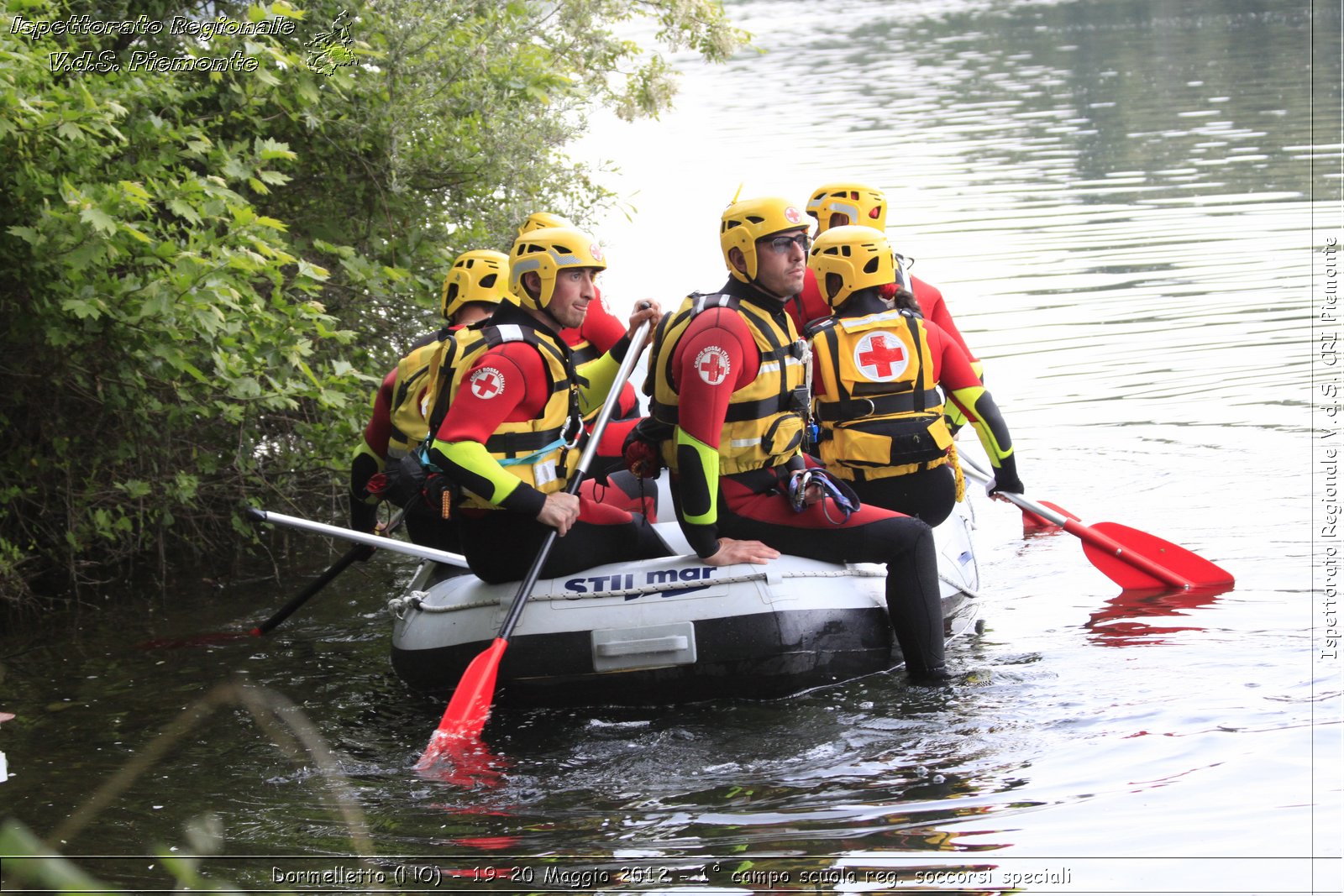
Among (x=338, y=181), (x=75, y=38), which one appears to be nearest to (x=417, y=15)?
(x=338, y=181)

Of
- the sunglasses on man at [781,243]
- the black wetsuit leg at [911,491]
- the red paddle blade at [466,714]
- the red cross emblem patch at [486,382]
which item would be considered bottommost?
the red paddle blade at [466,714]

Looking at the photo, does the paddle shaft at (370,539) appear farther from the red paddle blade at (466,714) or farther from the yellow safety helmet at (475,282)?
the yellow safety helmet at (475,282)

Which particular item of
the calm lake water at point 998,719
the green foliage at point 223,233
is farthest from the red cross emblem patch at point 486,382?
the green foliage at point 223,233

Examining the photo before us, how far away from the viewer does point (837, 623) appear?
5512 millimetres

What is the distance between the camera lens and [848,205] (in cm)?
721

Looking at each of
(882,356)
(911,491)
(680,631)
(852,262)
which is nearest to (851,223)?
(852,262)

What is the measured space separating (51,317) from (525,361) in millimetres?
2663

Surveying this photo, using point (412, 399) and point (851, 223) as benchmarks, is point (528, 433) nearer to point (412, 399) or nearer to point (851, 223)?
point (412, 399)

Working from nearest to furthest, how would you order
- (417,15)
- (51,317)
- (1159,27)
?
(51,317)
(417,15)
(1159,27)

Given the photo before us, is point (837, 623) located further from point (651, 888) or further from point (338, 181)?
point (338, 181)

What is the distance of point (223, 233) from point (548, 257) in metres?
3.13

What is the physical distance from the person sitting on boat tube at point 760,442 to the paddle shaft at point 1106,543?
133cm

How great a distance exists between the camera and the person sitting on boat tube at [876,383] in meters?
5.77

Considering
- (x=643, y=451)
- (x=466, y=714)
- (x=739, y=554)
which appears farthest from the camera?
(x=643, y=451)
